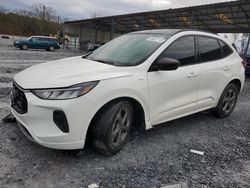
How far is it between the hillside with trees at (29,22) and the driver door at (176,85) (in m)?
63.0

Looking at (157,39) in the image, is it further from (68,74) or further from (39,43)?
(39,43)

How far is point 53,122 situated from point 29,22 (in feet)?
227

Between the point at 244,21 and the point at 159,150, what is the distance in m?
20.6

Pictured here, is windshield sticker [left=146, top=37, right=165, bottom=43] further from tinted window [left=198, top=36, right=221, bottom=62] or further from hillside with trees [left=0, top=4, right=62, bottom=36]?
hillside with trees [left=0, top=4, right=62, bottom=36]

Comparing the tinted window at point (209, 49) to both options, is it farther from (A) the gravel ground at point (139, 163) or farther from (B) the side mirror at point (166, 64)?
(A) the gravel ground at point (139, 163)

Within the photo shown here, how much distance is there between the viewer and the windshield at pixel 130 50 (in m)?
3.57

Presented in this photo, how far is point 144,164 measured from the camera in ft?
10.5

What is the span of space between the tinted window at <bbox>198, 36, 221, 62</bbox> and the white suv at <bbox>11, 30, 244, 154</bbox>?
0.02 meters

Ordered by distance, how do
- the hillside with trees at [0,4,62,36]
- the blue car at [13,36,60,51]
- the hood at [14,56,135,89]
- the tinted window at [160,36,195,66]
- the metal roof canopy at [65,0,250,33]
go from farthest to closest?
the hillside with trees at [0,4,62,36] < the blue car at [13,36,60,51] < the metal roof canopy at [65,0,250,33] < the tinted window at [160,36,195,66] < the hood at [14,56,135,89]

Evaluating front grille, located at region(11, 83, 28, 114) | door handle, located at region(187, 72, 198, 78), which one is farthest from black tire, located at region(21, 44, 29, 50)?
door handle, located at region(187, 72, 198, 78)

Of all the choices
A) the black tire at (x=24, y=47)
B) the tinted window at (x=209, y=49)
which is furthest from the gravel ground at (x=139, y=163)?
the black tire at (x=24, y=47)

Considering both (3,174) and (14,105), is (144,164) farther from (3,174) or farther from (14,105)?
(14,105)

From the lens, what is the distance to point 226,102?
5.24m

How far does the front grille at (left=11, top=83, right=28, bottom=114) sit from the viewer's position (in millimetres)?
2959
